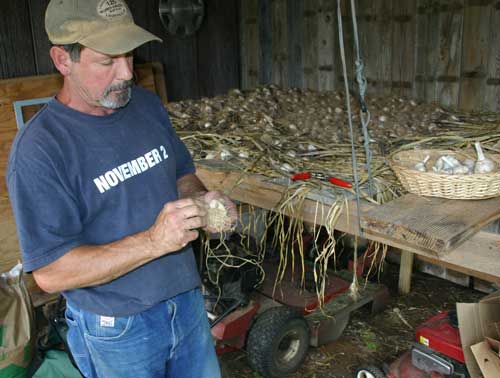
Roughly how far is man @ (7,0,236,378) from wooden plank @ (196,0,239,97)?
3340 millimetres

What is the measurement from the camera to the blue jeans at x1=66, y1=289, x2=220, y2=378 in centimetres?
181

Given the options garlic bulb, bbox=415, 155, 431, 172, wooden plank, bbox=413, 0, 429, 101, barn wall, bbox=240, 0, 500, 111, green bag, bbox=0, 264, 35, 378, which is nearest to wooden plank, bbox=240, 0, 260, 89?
barn wall, bbox=240, 0, 500, 111

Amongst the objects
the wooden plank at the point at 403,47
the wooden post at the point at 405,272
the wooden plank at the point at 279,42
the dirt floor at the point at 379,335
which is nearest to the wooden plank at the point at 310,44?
the wooden plank at the point at 279,42

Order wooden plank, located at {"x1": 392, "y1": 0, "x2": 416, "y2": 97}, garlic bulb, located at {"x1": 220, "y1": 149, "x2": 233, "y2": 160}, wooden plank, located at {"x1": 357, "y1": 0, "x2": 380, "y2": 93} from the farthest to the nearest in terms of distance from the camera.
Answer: wooden plank, located at {"x1": 357, "y1": 0, "x2": 380, "y2": 93}, wooden plank, located at {"x1": 392, "y1": 0, "x2": 416, "y2": 97}, garlic bulb, located at {"x1": 220, "y1": 149, "x2": 233, "y2": 160}

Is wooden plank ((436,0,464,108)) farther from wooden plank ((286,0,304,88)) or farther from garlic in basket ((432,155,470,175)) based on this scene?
garlic in basket ((432,155,470,175))

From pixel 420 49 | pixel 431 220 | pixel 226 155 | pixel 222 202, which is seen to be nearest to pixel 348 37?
pixel 420 49

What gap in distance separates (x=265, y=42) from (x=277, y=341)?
3055mm

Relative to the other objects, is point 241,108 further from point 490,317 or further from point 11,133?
point 490,317

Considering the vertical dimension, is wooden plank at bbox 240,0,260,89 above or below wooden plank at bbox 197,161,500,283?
above

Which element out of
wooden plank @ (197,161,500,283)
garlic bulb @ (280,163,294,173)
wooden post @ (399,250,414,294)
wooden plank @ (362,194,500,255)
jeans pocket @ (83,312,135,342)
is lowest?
wooden post @ (399,250,414,294)

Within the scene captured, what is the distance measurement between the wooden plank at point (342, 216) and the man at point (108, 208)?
515 mm

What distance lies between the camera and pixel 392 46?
164 inches

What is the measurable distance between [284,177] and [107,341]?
3.78 ft

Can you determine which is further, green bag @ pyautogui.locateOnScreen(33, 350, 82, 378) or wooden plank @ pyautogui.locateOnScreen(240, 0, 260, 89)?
wooden plank @ pyautogui.locateOnScreen(240, 0, 260, 89)
